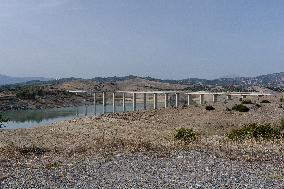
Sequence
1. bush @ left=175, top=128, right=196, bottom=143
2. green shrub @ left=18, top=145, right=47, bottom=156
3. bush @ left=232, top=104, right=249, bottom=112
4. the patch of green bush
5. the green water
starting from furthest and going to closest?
the patch of green bush < the green water < bush @ left=232, top=104, right=249, bottom=112 < bush @ left=175, top=128, right=196, bottom=143 < green shrub @ left=18, top=145, right=47, bottom=156

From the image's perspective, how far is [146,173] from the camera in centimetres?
1614

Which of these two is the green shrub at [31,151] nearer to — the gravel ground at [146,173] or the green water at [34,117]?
the gravel ground at [146,173]

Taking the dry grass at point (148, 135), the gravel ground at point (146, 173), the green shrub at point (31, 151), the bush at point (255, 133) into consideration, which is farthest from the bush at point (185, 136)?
the green shrub at point (31, 151)

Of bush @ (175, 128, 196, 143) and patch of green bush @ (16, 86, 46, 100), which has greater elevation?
bush @ (175, 128, 196, 143)

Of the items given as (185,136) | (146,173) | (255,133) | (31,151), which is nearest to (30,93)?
(185,136)

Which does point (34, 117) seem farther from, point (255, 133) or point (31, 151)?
point (31, 151)

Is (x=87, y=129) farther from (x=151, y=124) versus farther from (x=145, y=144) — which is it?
(x=145, y=144)

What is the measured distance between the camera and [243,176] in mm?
15703

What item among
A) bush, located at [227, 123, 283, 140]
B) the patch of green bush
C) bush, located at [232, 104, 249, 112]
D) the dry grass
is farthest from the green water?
bush, located at [227, 123, 283, 140]

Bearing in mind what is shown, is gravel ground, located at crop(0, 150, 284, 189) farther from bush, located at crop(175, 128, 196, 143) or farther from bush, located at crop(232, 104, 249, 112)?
bush, located at crop(232, 104, 249, 112)

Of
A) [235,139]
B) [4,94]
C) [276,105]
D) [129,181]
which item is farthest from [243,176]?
[4,94]

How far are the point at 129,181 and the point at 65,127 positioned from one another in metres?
35.1

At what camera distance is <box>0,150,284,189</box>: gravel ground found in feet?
47.5

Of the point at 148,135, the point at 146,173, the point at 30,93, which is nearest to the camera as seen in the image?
the point at 146,173
